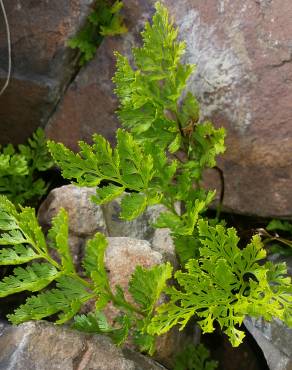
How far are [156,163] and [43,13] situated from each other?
162 cm

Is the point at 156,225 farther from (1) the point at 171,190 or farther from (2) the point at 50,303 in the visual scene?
(2) the point at 50,303

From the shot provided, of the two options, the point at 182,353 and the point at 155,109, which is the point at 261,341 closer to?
the point at 182,353

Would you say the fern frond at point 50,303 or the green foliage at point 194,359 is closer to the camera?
the fern frond at point 50,303

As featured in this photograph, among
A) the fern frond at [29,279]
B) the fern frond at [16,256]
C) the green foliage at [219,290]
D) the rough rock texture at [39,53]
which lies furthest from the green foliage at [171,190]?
the rough rock texture at [39,53]

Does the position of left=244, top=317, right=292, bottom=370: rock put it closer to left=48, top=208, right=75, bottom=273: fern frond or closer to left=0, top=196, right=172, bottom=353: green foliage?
left=0, top=196, right=172, bottom=353: green foliage

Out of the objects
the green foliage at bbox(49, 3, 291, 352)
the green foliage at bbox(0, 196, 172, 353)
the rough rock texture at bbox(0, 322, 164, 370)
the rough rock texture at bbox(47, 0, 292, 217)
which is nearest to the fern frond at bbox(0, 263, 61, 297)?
the green foliage at bbox(0, 196, 172, 353)

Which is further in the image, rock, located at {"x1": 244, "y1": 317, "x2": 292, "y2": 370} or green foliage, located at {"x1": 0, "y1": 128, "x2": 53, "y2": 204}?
green foliage, located at {"x1": 0, "y1": 128, "x2": 53, "y2": 204}

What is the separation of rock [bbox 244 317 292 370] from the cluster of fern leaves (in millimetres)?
487

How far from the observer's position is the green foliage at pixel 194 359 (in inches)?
122

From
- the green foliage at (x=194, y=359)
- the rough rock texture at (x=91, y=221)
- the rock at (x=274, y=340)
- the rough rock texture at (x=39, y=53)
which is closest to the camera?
the rock at (x=274, y=340)

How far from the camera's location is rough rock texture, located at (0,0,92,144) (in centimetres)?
365

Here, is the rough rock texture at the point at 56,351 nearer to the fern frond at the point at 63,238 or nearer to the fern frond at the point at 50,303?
the fern frond at the point at 50,303

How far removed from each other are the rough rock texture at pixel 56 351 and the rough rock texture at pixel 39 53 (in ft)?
5.96

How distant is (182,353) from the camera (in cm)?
315
